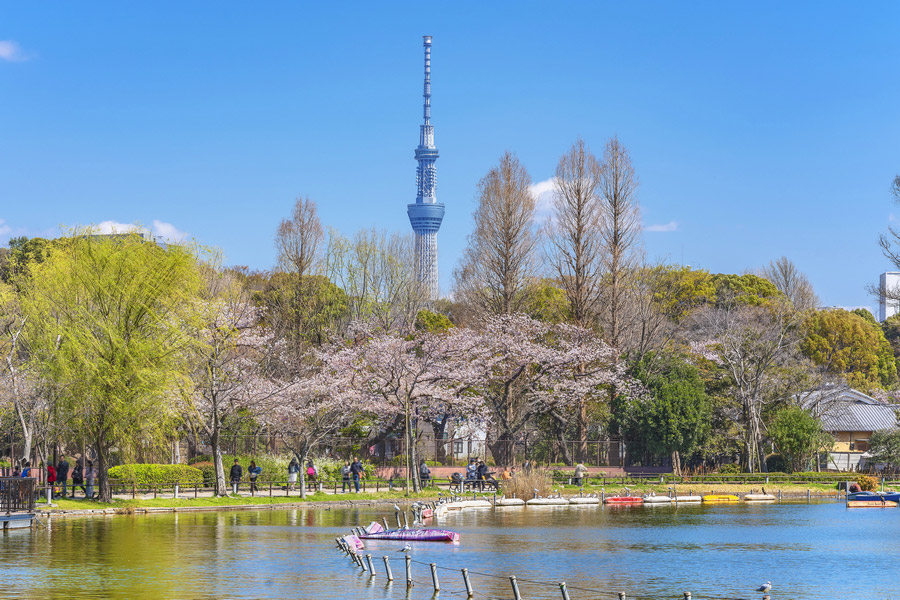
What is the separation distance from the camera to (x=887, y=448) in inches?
2502

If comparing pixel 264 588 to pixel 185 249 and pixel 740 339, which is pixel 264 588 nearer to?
pixel 185 249

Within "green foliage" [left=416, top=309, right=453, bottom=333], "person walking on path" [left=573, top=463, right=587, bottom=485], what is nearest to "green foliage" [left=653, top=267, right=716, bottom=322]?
"green foliage" [left=416, top=309, right=453, bottom=333]

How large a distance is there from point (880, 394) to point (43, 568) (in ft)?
233

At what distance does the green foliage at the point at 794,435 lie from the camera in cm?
6162

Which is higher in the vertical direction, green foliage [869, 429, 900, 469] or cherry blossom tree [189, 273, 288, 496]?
cherry blossom tree [189, 273, 288, 496]

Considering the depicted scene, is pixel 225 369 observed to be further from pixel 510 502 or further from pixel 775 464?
pixel 775 464

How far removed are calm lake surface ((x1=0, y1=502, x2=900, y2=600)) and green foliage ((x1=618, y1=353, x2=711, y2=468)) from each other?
65.3ft

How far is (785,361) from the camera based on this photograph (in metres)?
70.6

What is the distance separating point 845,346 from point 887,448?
30.8 m

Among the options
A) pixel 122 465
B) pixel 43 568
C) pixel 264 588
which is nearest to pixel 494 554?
pixel 264 588

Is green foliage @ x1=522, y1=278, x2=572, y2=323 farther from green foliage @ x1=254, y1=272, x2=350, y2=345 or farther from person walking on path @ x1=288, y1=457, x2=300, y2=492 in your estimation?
person walking on path @ x1=288, y1=457, x2=300, y2=492

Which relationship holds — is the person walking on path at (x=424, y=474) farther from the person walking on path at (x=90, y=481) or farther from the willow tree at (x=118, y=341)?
the person walking on path at (x=90, y=481)

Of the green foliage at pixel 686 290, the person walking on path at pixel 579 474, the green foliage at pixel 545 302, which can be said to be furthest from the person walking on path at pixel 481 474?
the green foliage at pixel 686 290

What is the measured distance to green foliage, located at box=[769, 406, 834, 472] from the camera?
61.6 metres
